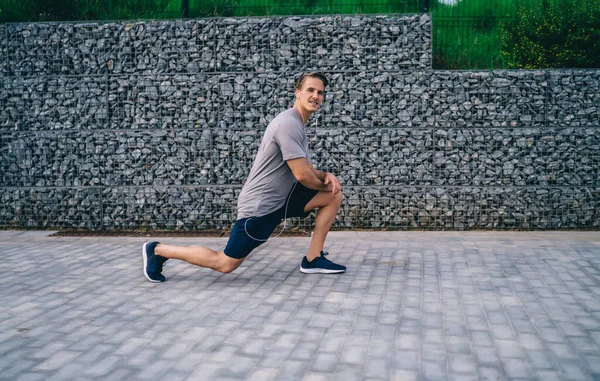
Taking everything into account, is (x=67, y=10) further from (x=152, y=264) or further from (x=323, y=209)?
(x=323, y=209)

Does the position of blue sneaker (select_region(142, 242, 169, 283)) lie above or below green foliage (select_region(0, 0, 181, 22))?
below

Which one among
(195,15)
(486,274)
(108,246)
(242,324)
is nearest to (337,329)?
(242,324)

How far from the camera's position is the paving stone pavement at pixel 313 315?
3588mm

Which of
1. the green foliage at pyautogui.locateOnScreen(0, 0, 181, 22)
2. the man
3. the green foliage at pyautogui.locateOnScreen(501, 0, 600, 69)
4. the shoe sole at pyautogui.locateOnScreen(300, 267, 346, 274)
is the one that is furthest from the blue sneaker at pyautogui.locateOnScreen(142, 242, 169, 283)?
the green foliage at pyautogui.locateOnScreen(501, 0, 600, 69)

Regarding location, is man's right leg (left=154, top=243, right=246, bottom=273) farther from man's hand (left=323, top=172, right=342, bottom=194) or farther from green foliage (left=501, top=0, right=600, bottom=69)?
green foliage (left=501, top=0, right=600, bottom=69)

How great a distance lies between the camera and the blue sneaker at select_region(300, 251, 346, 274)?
5770 millimetres

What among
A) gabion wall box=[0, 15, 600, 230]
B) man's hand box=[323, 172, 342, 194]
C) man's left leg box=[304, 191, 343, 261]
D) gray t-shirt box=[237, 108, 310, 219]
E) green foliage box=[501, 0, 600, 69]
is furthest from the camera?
green foliage box=[501, 0, 600, 69]

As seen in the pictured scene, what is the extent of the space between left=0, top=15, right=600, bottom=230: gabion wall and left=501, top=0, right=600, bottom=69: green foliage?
408 mm

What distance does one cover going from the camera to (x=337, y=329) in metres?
4.23

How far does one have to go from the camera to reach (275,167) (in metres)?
5.39

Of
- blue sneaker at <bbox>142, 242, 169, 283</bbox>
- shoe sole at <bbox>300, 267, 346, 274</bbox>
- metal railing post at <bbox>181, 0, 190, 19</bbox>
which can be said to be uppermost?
metal railing post at <bbox>181, 0, 190, 19</bbox>

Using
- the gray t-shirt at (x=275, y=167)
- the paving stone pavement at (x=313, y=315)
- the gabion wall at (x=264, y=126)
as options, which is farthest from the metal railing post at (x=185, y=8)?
the gray t-shirt at (x=275, y=167)

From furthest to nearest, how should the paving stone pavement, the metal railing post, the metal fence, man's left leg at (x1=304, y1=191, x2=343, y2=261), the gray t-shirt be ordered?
the metal fence < the metal railing post < man's left leg at (x1=304, y1=191, x2=343, y2=261) < the gray t-shirt < the paving stone pavement

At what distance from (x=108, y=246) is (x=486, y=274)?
163 inches
